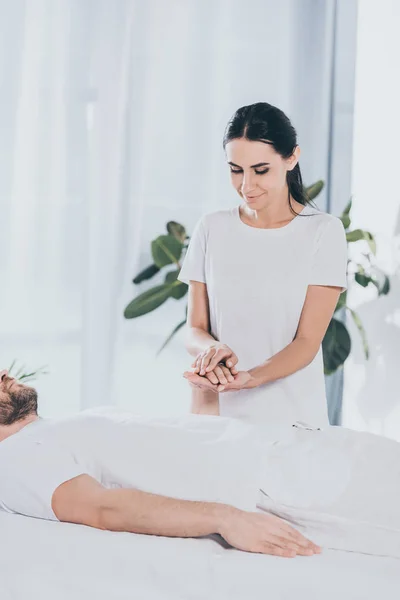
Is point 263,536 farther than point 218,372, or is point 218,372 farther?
point 218,372

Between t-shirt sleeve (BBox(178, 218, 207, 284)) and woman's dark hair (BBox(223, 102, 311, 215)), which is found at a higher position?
woman's dark hair (BBox(223, 102, 311, 215))

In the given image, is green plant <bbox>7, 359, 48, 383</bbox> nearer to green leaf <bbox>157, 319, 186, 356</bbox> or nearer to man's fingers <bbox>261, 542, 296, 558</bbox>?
green leaf <bbox>157, 319, 186, 356</bbox>

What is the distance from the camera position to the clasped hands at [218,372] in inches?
72.4

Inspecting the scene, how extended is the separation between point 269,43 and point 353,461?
2.21 meters

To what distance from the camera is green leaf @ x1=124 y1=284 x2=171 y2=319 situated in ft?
10.1

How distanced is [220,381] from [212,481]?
0.28m

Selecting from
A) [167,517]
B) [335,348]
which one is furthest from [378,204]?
[167,517]

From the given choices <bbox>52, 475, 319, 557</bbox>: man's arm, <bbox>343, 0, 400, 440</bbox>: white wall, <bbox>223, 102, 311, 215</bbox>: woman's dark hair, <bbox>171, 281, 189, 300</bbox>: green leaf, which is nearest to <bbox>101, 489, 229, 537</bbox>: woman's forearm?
<bbox>52, 475, 319, 557</bbox>: man's arm

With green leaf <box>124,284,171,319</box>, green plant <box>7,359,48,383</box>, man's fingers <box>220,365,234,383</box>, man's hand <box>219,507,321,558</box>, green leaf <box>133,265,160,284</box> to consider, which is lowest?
Result: green plant <box>7,359,48,383</box>

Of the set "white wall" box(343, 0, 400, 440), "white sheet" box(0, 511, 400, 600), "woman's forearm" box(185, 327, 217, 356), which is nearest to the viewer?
"white sheet" box(0, 511, 400, 600)

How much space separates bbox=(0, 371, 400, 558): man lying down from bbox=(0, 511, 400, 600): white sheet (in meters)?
0.05

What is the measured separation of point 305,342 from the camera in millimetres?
1949

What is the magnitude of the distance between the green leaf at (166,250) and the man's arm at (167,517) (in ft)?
5.12

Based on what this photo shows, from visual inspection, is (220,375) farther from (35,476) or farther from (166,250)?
(166,250)
